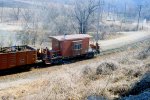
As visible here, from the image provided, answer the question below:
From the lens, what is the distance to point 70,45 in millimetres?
29469

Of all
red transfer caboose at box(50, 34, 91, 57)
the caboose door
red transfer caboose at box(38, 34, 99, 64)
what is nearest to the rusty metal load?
red transfer caboose at box(38, 34, 99, 64)

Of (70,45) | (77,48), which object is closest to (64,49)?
(70,45)

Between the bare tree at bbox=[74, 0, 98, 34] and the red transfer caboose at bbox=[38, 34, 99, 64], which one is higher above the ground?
the bare tree at bbox=[74, 0, 98, 34]

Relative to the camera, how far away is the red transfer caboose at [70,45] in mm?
28969

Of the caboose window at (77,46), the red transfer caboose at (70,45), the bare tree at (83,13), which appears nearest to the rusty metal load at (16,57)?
the red transfer caboose at (70,45)

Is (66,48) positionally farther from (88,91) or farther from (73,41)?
(88,91)

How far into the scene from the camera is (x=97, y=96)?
17.5 metres

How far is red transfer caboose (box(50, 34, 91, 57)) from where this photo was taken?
29.0m

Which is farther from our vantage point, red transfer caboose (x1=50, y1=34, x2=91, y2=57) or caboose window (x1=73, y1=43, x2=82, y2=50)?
caboose window (x1=73, y1=43, x2=82, y2=50)

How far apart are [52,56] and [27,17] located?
51.2m

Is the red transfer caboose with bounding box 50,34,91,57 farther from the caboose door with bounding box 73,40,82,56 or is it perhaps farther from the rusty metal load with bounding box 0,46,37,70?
the rusty metal load with bounding box 0,46,37,70

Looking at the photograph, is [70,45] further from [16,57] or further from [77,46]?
[16,57]

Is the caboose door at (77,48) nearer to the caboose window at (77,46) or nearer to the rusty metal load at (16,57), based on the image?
the caboose window at (77,46)

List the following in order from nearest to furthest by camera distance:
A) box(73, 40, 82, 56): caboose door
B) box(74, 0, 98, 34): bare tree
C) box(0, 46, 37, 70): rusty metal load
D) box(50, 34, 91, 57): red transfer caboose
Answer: box(0, 46, 37, 70): rusty metal load, box(50, 34, 91, 57): red transfer caboose, box(73, 40, 82, 56): caboose door, box(74, 0, 98, 34): bare tree
